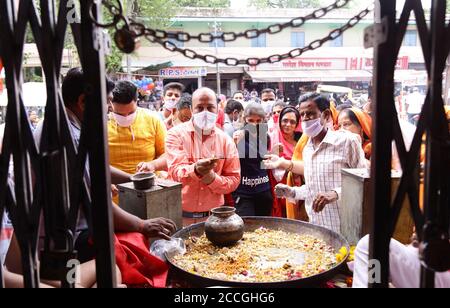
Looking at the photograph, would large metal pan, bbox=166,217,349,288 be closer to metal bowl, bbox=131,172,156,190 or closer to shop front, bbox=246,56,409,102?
metal bowl, bbox=131,172,156,190

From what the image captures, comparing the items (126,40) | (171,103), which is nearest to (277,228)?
(126,40)

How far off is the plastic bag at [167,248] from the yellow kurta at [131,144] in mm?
1651

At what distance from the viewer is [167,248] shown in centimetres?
274

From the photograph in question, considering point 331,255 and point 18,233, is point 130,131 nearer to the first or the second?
point 331,255

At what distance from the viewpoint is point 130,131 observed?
4305mm

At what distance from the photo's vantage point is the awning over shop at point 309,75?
20062mm

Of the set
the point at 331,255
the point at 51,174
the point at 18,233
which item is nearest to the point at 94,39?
the point at 51,174

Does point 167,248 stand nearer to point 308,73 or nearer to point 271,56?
point 271,56

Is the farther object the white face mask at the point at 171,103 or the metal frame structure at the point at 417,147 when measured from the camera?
the white face mask at the point at 171,103

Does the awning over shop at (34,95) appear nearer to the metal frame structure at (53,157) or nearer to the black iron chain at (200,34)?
the metal frame structure at (53,157)

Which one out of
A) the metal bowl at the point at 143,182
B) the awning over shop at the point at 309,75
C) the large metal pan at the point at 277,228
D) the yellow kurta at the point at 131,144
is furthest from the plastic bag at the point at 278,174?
the awning over shop at the point at 309,75

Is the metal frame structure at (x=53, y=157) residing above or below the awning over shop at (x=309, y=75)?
below

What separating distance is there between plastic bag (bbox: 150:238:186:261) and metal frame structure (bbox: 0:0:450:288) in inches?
47.9

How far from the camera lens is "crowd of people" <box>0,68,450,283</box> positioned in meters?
3.45
